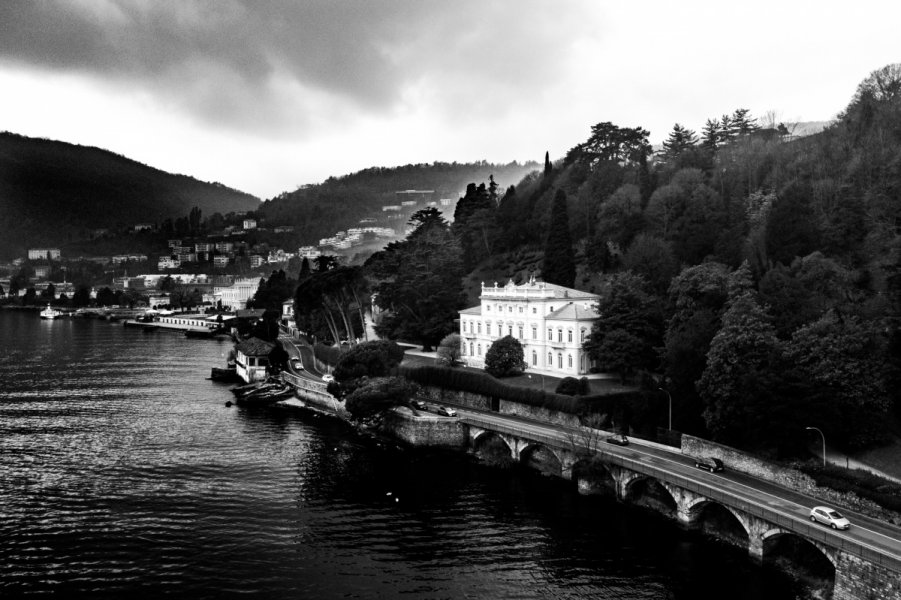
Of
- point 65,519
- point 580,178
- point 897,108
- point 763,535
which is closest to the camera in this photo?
point 763,535

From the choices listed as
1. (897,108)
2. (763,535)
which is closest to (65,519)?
(763,535)

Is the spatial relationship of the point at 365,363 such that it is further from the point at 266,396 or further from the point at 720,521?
the point at 720,521

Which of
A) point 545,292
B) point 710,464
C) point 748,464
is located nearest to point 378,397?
point 545,292

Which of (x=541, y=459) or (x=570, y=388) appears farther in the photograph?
(x=570, y=388)

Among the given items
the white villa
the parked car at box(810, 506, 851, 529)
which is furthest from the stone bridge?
the white villa

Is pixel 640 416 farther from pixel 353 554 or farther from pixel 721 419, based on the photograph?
pixel 353 554

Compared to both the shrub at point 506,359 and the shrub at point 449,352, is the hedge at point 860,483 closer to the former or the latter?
the shrub at point 506,359
